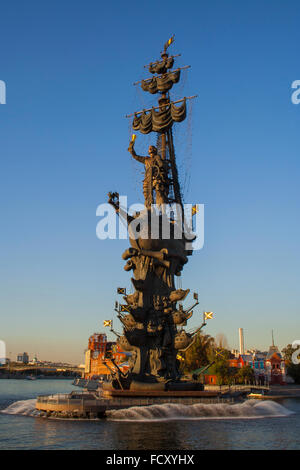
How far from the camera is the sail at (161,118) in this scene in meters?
46.3

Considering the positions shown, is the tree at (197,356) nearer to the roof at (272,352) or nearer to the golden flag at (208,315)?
the roof at (272,352)

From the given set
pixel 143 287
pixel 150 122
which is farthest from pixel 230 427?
pixel 150 122

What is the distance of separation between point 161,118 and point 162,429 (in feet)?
110

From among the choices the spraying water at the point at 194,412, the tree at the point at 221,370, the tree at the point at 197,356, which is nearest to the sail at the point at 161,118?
the spraying water at the point at 194,412

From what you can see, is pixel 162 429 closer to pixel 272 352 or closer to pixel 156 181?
pixel 156 181

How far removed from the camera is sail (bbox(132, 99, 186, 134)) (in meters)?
46.3

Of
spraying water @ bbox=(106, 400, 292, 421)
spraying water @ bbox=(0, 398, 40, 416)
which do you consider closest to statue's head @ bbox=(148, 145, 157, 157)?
spraying water @ bbox=(106, 400, 292, 421)

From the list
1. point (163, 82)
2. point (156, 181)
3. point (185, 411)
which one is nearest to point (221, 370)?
point (156, 181)

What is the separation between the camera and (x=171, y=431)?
2361 centimetres

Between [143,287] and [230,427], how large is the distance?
1573 cm

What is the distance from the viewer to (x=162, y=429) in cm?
2419

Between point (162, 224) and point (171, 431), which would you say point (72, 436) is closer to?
point (171, 431)

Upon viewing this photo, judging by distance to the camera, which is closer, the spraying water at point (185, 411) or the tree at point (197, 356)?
the spraying water at point (185, 411)

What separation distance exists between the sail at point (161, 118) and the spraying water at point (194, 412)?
2954 centimetres
